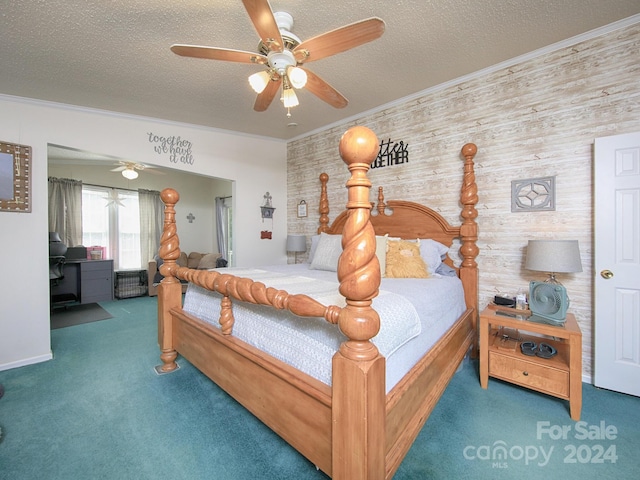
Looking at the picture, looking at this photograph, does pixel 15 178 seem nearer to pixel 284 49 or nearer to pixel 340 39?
pixel 284 49

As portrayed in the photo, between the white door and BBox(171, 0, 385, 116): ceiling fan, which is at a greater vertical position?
BBox(171, 0, 385, 116): ceiling fan

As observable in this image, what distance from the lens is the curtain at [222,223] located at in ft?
21.1

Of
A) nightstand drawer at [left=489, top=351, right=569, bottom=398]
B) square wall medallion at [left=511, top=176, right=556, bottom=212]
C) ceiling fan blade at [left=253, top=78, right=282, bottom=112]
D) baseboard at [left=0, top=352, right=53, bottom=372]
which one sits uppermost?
ceiling fan blade at [left=253, top=78, right=282, bottom=112]

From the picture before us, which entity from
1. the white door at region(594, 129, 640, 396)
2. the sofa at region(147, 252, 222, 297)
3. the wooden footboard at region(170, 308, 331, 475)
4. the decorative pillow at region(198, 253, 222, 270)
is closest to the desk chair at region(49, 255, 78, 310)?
the sofa at region(147, 252, 222, 297)

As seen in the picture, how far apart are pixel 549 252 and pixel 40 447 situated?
10.7 feet

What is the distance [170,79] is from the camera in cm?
248

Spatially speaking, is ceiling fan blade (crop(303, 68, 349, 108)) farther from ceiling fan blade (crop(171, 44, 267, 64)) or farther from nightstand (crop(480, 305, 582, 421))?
nightstand (crop(480, 305, 582, 421))

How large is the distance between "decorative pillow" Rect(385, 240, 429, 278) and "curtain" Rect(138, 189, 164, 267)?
526 cm

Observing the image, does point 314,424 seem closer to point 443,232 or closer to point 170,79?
point 443,232

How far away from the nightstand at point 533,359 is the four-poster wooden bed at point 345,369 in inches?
8.2

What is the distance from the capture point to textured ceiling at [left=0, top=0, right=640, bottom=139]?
1.74m

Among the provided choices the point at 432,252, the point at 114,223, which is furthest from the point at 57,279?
the point at 432,252

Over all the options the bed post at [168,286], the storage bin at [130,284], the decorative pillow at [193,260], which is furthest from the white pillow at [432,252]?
the storage bin at [130,284]

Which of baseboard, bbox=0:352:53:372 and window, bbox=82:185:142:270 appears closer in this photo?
baseboard, bbox=0:352:53:372
